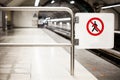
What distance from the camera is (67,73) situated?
462 cm

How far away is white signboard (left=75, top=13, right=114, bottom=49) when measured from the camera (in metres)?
4.32

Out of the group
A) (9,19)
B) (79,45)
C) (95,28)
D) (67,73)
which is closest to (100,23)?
(95,28)

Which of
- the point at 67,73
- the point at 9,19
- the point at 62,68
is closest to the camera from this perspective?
the point at 67,73

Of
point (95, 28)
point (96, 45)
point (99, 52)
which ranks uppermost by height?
point (95, 28)

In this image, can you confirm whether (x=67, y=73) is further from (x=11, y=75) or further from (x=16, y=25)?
(x=16, y=25)

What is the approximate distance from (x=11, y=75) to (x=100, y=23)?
173 cm

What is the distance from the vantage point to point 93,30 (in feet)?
14.2

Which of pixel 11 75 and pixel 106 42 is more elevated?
pixel 106 42

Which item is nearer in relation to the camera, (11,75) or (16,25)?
(11,75)

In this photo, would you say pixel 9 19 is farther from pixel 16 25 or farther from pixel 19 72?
pixel 19 72

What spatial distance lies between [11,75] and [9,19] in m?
39.3

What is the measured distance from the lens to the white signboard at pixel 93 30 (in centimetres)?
432

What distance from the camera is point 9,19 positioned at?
→ 4278 centimetres

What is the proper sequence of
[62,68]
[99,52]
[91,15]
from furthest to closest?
1. [99,52]
2. [62,68]
3. [91,15]
